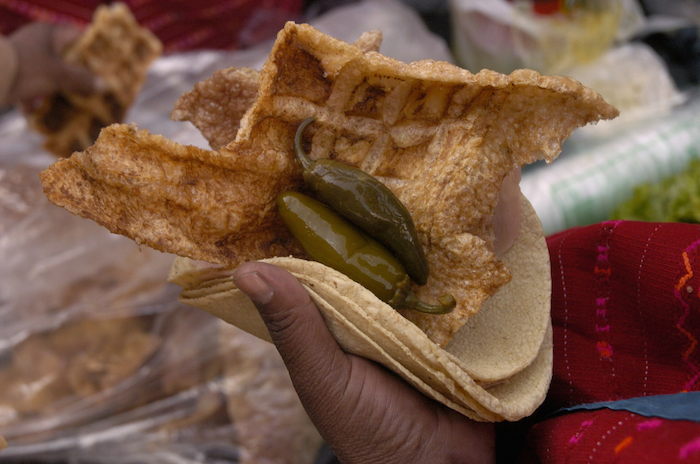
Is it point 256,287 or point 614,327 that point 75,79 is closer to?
point 256,287

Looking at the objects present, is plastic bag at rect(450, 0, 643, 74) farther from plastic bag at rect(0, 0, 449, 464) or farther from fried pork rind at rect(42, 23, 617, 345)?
fried pork rind at rect(42, 23, 617, 345)

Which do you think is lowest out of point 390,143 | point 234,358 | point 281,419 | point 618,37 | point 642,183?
point 281,419

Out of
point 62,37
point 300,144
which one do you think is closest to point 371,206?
point 300,144

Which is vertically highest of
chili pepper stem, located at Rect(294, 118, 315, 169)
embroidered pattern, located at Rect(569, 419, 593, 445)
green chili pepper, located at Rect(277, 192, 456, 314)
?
chili pepper stem, located at Rect(294, 118, 315, 169)

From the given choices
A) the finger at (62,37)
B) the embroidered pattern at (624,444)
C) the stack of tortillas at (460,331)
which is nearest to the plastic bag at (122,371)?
the finger at (62,37)

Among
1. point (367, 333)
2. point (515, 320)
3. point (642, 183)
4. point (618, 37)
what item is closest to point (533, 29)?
point (618, 37)

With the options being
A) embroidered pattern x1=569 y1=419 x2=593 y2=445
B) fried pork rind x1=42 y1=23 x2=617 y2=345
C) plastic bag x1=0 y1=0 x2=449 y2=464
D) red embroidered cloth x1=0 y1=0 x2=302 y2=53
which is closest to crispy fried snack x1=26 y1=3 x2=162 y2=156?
plastic bag x1=0 y1=0 x2=449 y2=464

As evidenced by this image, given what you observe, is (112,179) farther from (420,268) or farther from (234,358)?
(234,358)
